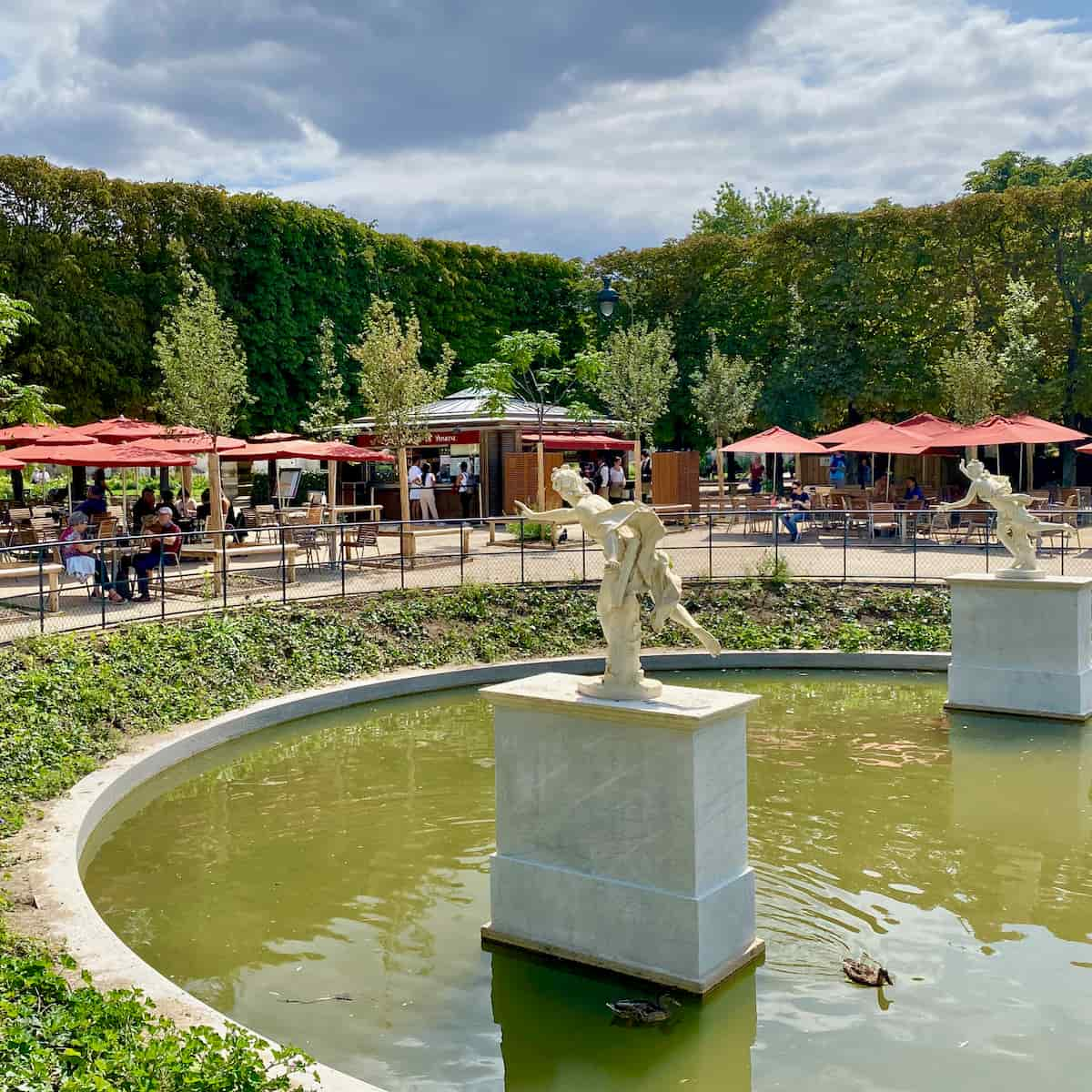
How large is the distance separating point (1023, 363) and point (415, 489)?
15.9 metres

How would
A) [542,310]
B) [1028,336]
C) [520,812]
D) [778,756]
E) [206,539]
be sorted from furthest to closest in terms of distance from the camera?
[542,310]
[1028,336]
[206,539]
[778,756]
[520,812]

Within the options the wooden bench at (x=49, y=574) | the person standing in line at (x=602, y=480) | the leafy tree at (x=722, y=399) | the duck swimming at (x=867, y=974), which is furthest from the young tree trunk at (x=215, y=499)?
the leafy tree at (x=722, y=399)

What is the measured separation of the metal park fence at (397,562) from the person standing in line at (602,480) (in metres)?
4.20

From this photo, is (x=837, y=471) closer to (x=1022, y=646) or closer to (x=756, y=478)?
(x=756, y=478)

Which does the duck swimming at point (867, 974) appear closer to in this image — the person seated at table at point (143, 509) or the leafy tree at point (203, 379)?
the person seated at table at point (143, 509)

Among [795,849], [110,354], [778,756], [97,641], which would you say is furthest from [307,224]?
[795,849]

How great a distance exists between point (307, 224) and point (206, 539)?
18.9m

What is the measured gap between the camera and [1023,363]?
31172 mm

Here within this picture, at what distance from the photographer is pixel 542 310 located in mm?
46219

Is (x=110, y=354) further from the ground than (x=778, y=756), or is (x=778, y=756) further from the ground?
(x=110, y=354)

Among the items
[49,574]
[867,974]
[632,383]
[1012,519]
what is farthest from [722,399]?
[867,974]

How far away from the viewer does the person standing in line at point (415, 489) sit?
1198 inches

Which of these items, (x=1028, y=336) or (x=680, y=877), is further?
(x=1028, y=336)

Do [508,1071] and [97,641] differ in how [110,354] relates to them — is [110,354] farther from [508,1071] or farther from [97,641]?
[508,1071]
